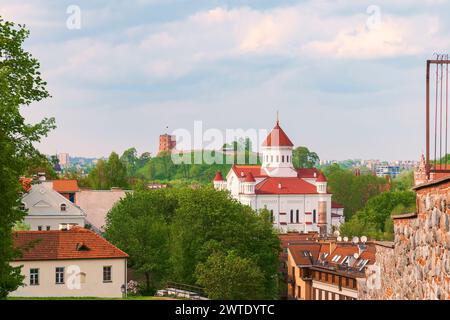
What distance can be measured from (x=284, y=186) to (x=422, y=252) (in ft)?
350

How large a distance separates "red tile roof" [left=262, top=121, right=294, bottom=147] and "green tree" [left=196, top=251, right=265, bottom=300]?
69916 millimetres

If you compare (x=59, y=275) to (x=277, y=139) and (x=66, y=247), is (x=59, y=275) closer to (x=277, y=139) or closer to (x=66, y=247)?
(x=66, y=247)

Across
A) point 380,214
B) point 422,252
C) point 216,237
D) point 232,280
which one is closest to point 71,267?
point 232,280

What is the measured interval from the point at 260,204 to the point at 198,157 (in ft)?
222

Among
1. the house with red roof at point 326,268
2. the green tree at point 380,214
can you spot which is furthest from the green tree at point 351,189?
the house with red roof at point 326,268

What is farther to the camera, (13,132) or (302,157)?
(302,157)

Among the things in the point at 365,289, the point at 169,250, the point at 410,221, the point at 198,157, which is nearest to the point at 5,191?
the point at 365,289

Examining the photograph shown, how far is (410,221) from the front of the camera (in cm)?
1020

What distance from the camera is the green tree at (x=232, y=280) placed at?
164 ft

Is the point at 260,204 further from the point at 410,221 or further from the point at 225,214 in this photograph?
the point at 410,221

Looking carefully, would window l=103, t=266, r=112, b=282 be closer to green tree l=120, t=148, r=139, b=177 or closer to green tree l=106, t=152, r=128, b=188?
green tree l=106, t=152, r=128, b=188

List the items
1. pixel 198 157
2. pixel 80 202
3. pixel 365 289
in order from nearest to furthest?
pixel 365 289 < pixel 80 202 < pixel 198 157

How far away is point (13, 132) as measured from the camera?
Answer: 20.4 metres

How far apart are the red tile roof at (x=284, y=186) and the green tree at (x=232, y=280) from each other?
206 feet
